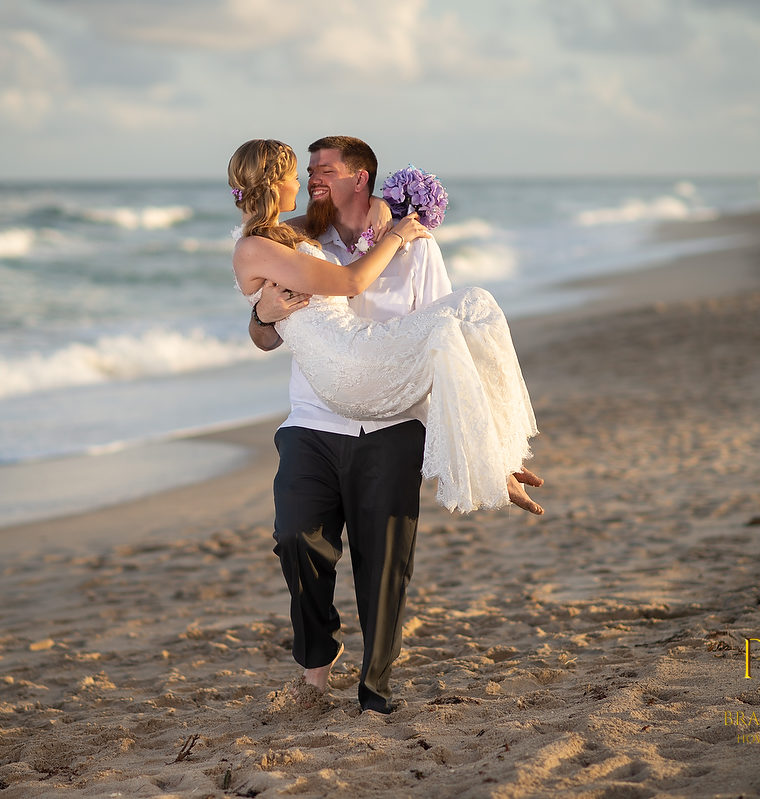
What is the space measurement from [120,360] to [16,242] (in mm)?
17613

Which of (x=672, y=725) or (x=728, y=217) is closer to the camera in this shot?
(x=672, y=725)

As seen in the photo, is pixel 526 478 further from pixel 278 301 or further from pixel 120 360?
pixel 120 360

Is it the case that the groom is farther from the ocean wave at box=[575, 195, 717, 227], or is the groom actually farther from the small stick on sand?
the ocean wave at box=[575, 195, 717, 227]

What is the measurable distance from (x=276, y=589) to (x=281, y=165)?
118 inches

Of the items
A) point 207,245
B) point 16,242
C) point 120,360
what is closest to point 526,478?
point 120,360

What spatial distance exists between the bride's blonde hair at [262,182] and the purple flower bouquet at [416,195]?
0.43 metres

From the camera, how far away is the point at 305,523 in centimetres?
361

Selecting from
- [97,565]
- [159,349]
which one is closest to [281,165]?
[97,565]

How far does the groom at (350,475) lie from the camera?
11.9 feet

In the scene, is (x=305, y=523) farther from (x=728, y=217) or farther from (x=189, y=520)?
(x=728, y=217)

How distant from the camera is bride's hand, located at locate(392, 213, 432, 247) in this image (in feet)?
11.9

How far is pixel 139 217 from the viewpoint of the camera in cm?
4059

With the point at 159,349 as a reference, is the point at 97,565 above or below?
below

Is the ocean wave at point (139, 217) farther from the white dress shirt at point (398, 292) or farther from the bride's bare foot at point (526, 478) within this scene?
the bride's bare foot at point (526, 478)
